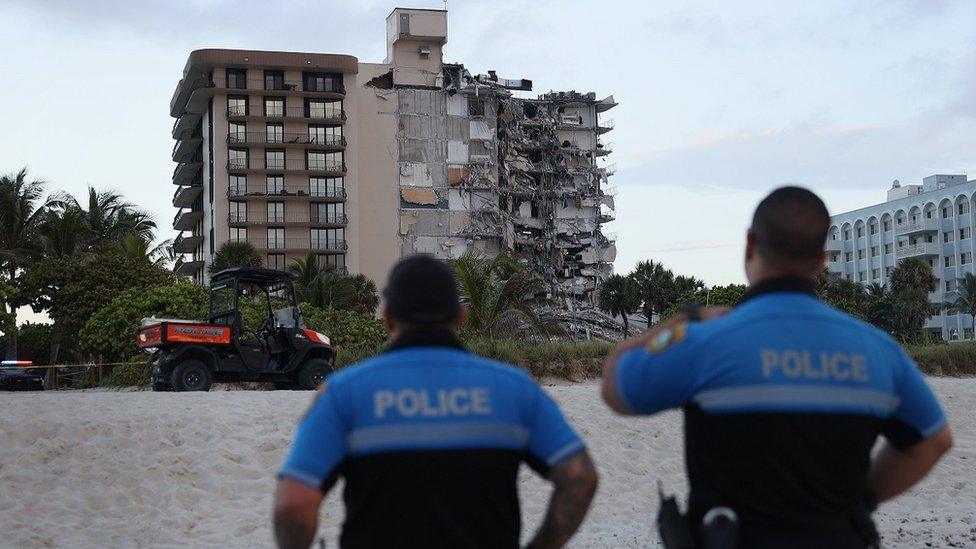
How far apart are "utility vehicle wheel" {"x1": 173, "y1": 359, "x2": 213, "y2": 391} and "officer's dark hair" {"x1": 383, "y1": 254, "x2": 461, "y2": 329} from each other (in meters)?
16.9

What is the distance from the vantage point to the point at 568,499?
9.48 ft

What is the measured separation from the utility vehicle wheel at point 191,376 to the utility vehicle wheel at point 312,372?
62.1 inches

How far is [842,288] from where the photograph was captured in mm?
71375

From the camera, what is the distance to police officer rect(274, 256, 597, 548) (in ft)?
8.85

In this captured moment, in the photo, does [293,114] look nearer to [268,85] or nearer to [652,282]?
[268,85]

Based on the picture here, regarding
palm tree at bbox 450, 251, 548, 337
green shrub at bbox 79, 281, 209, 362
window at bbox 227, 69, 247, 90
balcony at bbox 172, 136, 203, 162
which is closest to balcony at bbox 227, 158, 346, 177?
window at bbox 227, 69, 247, 90

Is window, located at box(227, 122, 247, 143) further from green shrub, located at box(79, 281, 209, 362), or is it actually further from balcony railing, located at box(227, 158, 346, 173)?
green shrub, located at box(79, 281, 209, 362)

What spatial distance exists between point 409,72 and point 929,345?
202ft

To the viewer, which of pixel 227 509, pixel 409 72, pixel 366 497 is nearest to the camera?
pixel 366 497

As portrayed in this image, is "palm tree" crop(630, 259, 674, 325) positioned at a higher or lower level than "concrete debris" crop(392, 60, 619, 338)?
lower

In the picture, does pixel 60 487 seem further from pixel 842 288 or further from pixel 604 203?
pixel 604 203

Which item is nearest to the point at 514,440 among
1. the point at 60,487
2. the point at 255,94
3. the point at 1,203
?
the point at 60,487

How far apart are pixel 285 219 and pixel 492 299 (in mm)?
54001

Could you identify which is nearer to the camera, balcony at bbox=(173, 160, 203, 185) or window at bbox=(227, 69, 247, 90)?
window at bbox=(227, 69, 247, 90)
